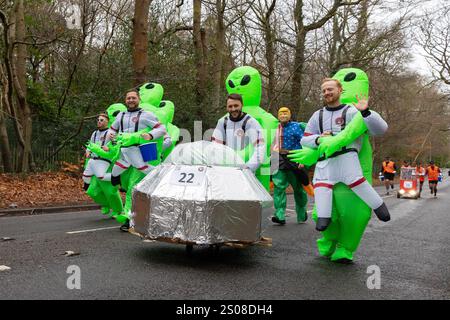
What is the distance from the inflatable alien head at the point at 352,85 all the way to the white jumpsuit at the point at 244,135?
125 centimetres

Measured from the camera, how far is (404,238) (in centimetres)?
793

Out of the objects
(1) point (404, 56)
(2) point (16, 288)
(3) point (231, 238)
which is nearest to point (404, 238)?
(3) point (231, 238)

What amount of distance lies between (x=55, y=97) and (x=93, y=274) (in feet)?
47.7

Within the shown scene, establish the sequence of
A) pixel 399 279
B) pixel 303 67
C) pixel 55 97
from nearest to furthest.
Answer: pixel 399 279 → pixel 55 97 → pixel 303 67

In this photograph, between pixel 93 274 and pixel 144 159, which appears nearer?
pixel 93 274

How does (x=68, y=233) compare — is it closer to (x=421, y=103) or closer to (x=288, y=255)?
(x=288, y=255)

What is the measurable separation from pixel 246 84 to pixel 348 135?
2.61 m

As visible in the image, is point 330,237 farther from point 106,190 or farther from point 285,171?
point 106,190

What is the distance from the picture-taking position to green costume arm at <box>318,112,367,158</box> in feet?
17.7

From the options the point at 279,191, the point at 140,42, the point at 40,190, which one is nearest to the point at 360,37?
the point at 140,42

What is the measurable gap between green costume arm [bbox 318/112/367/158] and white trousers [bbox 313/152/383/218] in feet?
0.48

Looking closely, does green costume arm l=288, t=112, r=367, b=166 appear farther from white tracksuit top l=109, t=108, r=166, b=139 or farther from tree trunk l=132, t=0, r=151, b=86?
tree trunk l=132, t=0, r=151, b=86

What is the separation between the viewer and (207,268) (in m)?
5.14

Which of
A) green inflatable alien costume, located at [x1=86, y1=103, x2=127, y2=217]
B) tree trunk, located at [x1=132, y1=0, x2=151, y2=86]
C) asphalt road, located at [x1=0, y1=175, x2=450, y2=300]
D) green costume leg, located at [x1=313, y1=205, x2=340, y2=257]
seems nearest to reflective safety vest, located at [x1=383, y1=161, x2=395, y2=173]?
tree trunk, located at [x1=132, y1=0, x2=151, y2=86]
